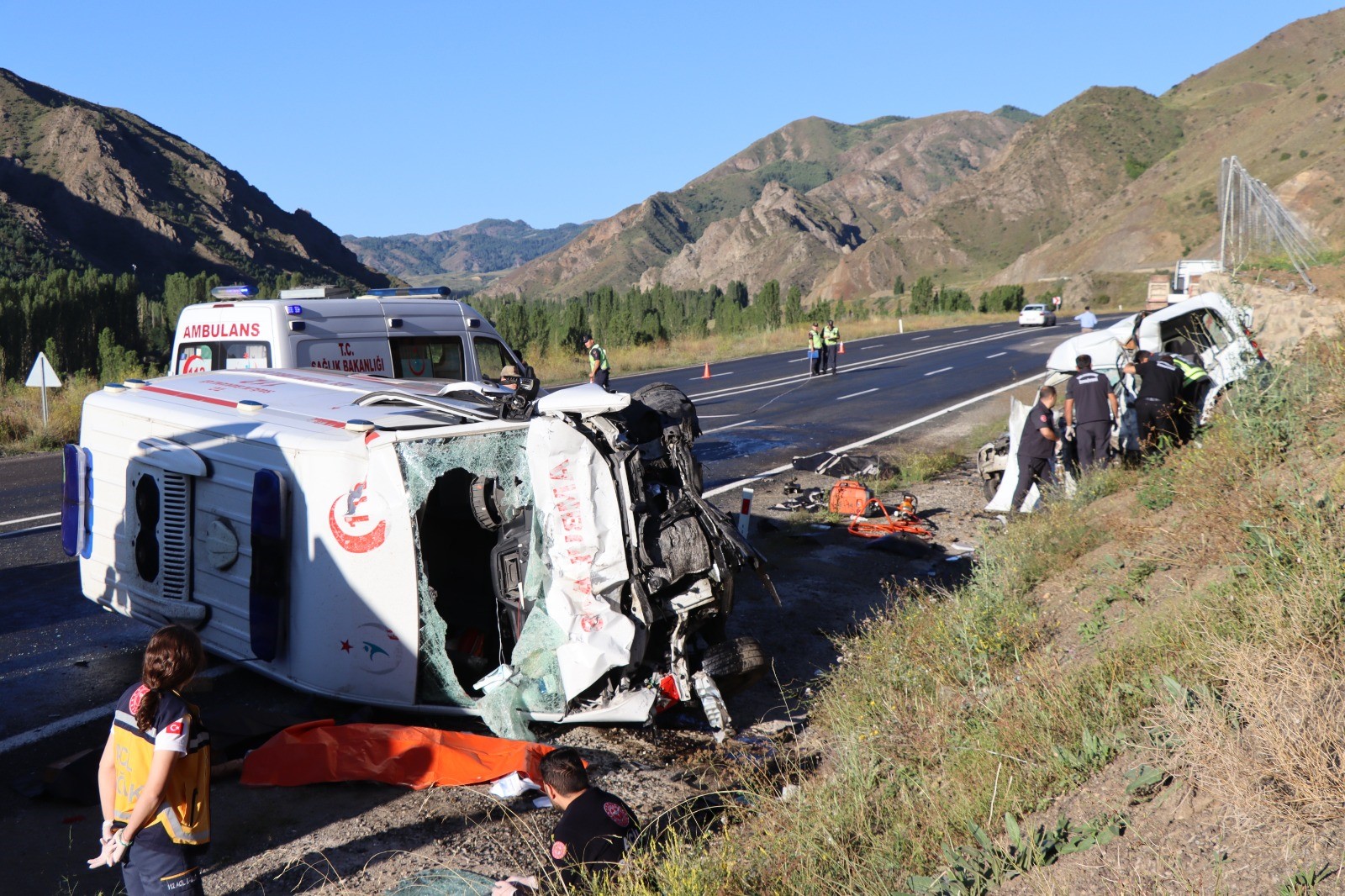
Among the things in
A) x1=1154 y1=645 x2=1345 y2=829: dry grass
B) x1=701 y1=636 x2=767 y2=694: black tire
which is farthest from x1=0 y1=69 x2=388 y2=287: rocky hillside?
x1=1154 y1=645 x2=1345 y2=829: dry grass

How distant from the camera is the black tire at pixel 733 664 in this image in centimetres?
610

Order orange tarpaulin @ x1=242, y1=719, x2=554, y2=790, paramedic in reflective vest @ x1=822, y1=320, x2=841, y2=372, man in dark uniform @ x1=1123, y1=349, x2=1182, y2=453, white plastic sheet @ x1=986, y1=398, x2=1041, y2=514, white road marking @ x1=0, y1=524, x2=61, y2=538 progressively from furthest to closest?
1. paramedic in reflective vest @ x1=822, y1=320, x2=841, y2=372
2. white plastic sheet @ x1=986, y1=398, x2=1041, y2=514
3. white road marking @ x1=0, y1=524, x2=61, y2=538
4. man in dark uniform @ x1=1123, y1=349, x2=1182, y2=453
5. orange tarpaulin @ x1=242, y1=719, x2=554, y2=790

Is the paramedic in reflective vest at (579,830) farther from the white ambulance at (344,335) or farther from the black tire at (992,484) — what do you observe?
the black tire at (992,484)

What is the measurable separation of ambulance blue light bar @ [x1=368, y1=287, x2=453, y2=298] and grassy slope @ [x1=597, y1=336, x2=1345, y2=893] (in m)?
6.73

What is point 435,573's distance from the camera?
6.94 m

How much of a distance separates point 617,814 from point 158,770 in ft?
5.53

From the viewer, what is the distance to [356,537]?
5738 mm

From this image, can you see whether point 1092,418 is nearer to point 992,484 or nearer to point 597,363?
point 992,484

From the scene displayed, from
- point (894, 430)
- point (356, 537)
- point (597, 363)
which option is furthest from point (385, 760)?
point (894, 430)

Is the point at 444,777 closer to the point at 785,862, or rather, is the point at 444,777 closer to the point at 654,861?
the point at 654,861

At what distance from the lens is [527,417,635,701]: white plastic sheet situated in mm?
5645

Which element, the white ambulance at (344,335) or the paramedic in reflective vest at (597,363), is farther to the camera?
the paramedic in reflective vest at (597,363)

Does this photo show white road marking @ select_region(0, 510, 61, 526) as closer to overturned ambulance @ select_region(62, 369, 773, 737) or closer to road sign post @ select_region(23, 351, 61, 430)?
overturned ambulance @ select_region(62, 369, 773, 737)

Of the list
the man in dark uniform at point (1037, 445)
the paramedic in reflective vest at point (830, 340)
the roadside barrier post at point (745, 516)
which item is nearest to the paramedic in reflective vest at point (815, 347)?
the paramedic in reflective vest at point (830, 340)
